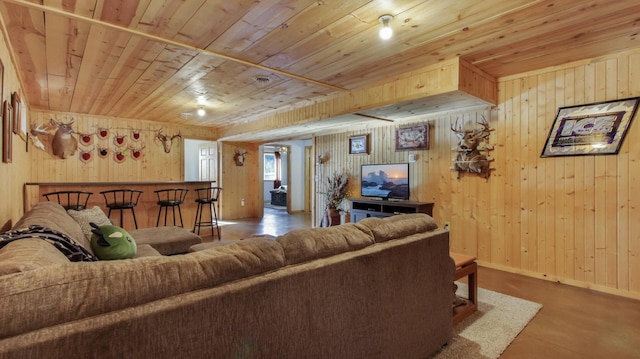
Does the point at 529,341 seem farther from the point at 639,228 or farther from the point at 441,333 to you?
the point at 639,228

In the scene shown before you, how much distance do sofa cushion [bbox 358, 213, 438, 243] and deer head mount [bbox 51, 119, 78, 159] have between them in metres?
6.34

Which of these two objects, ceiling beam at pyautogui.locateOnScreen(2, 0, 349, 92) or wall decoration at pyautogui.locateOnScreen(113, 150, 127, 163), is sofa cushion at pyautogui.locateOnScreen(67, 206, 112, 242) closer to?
ceiling beam at pyautogui.locateOnScreen(2, 0, 349, 92)

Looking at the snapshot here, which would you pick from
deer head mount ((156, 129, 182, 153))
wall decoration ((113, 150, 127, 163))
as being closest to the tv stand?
deer head mount ((156, 129, 182, 153))

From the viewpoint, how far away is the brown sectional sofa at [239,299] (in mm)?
→ 789

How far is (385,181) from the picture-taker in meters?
5.17

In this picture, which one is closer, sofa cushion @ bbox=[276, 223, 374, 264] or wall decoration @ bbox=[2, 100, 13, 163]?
sofa cushion @ bbox=[276, 223, 374, 264]

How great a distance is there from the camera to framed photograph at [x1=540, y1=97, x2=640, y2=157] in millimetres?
2953

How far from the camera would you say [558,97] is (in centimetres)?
333

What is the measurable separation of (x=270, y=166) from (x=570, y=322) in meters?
11.0

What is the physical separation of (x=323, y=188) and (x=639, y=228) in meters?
4.68

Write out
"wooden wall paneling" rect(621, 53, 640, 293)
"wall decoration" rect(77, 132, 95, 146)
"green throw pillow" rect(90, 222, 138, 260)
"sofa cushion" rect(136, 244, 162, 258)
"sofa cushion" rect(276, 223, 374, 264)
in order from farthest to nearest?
"wall decoration" rect(77, 132, 95, 146)
"wooden wall paneling" rect(621, 53, 640, 293)
"sofa cushion" rect(136, 244, 162, 258)
"green throw pillow" rect(90, 222, 138, 260)
"sofa cushion" rect(276, 223, 374, 264)

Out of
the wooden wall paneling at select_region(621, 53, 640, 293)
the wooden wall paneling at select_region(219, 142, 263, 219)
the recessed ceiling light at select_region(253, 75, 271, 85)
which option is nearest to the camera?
the wooden wall paneling at select_region(621, 53, 640, 293)

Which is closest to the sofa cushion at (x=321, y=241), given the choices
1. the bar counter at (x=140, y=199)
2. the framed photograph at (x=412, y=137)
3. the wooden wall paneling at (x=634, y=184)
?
the wooden wall paneling at (x=634, y=184)

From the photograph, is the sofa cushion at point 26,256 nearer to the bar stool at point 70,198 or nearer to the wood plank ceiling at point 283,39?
the wood plank ceiling at point 283,39
